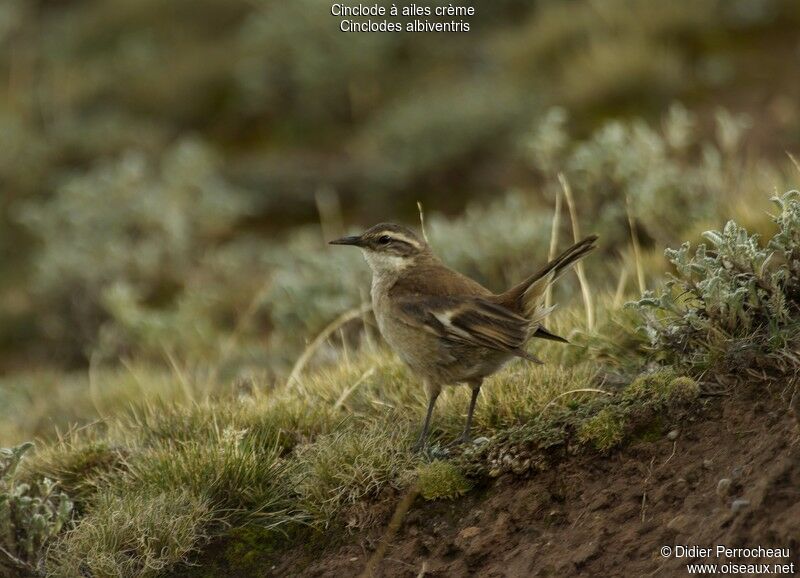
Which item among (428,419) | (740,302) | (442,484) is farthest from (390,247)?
(740,302)

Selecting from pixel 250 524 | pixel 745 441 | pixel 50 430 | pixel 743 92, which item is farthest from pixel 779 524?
pixel 743 92

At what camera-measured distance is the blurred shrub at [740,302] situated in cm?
465

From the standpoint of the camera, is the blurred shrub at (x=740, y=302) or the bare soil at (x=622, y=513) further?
the blurred shrub at (x=740, y=302)

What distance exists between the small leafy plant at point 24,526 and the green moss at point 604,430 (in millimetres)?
2398

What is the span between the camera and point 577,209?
863 cm

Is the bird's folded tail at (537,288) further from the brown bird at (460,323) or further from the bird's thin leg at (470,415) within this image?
the bird's thin leg at (470,415)

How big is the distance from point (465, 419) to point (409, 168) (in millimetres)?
8946

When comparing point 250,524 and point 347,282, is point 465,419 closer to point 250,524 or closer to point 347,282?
point 250,524

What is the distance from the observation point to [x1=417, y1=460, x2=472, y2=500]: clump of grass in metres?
4.89

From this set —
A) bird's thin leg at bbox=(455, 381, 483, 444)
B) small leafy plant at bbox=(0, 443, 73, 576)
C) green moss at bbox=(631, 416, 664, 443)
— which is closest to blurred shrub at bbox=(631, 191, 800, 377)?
green moss at bbox=(631, 416, 664, 443)

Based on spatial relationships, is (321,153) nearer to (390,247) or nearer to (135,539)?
(390,247)

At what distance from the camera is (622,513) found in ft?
14.4

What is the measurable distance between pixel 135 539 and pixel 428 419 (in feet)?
4.76

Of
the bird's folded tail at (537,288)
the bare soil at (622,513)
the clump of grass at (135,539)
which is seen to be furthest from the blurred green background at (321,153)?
the clump of grass at (135,539)
